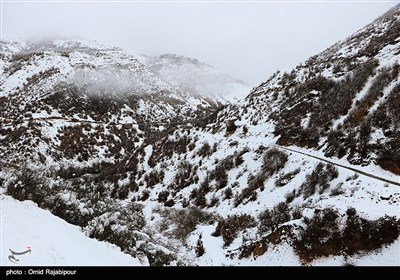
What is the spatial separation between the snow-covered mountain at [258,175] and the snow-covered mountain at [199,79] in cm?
6885

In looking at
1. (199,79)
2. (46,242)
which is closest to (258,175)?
(46,242)

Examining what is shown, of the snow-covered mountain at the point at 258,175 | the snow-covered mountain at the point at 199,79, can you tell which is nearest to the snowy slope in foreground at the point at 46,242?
the snow-covered mountain at the point at 258,175

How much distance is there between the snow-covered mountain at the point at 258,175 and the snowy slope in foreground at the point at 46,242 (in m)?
1.01

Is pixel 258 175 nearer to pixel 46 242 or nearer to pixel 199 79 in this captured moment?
pixel 46 242

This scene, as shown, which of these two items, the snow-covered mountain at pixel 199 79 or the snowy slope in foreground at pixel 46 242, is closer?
the snowy slope in foreground at pixel 46 242

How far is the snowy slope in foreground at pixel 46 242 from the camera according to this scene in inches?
283

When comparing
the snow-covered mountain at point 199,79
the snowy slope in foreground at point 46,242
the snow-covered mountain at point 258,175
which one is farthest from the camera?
the snow-covered mountain at point 199,79

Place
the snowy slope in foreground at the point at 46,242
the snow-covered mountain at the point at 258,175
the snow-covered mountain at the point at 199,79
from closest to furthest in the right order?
the snowy slope in foreground at the point at 46,242 < the snow-covered mountain at the point at 258,175 < the snow-covered mountain at the point at 199,79

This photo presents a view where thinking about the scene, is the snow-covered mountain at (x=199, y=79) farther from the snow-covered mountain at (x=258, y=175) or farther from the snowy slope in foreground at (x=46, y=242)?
the snowy slope in foreground at (x=46, y=242)

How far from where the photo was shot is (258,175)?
720 inches

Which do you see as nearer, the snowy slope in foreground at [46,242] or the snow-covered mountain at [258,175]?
the snowy slope in foreground at [46,242]

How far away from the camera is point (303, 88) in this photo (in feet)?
84.7

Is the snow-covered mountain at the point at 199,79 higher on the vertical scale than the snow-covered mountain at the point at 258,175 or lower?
lower

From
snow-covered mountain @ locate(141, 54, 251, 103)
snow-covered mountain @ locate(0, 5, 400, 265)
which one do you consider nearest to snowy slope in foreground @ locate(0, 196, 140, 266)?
snow-covered mountain @ locate(0, 5, 400, 265)
